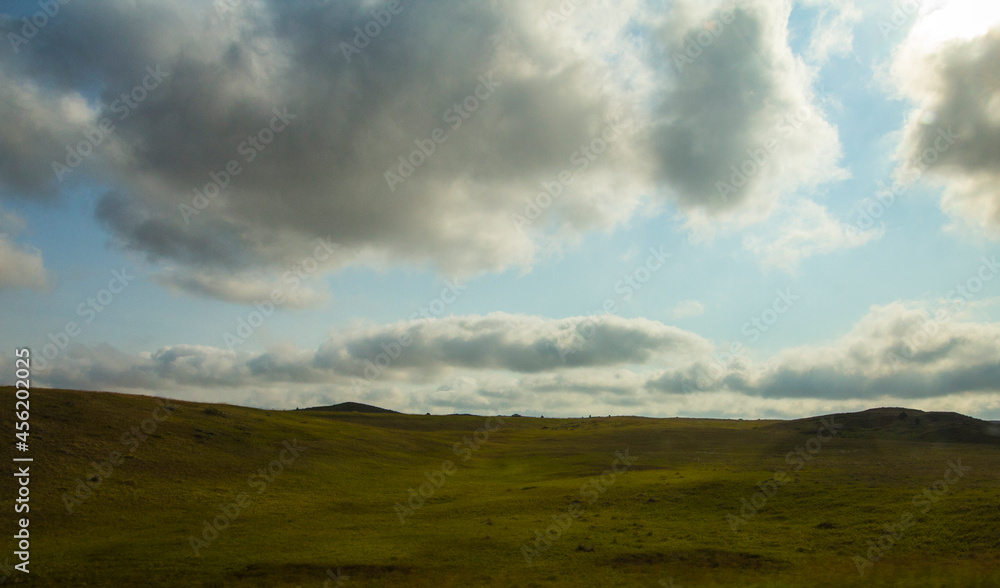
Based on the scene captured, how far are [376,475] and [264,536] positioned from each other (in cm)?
2982

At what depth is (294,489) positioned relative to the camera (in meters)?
58.1

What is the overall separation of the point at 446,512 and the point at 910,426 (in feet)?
400

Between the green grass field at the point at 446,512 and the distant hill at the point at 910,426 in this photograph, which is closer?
the green grass field at the point at 446,512

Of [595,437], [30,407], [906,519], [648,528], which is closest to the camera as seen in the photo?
[906,519]

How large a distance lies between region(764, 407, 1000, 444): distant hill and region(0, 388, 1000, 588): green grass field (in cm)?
2315

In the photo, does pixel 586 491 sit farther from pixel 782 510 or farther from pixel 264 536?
pixel 264 536

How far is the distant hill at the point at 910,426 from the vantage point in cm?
10844

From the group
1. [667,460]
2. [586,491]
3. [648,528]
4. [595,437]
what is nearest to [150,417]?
[586,491]

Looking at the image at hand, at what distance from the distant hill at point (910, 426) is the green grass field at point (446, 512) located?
76.0 ft

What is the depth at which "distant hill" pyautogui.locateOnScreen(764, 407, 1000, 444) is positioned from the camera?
108438mm

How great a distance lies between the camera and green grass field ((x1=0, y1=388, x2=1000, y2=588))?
3180 cm

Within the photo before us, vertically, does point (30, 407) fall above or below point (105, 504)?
above

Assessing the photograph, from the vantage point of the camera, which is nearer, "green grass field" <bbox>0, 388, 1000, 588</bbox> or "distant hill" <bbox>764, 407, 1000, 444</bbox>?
"green grass field" <bbox>0, 388, 1000, 588</bbox>

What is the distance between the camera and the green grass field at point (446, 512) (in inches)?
1252
